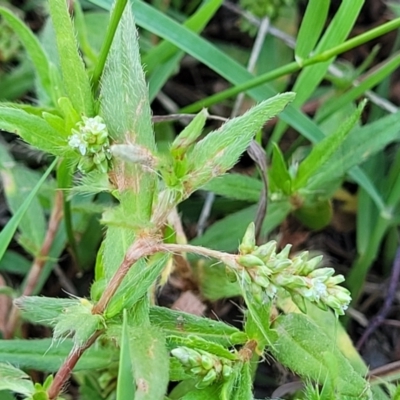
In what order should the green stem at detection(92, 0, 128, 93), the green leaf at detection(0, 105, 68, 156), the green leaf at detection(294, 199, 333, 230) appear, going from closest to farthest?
the green leaf at detection(0, 105, 68, 156) → the green stem at detection(92, 0, 128, 93) → the green leaf at detection(294, 199, 333, 230)

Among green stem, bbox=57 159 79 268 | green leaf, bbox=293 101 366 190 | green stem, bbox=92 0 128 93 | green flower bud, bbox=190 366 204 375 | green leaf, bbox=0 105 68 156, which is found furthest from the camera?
green stem, bbox=57 159 79 268

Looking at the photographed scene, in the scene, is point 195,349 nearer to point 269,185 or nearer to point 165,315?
point 165,315

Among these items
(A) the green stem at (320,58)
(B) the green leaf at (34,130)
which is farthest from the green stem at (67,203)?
(A) the green stem at (320,58)

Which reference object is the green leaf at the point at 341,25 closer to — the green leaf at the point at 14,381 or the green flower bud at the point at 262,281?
the green flower bud at the point at 262,281

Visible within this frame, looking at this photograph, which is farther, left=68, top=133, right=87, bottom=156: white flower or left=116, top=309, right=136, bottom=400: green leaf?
left=68, top=133, right=87, bottom=156: white flower

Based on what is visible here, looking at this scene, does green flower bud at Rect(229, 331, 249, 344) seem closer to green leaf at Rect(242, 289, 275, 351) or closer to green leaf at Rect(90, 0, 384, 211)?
green leaf at Rect(242, 289, 275, 351)

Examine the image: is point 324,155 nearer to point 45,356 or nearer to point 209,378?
point 209,378

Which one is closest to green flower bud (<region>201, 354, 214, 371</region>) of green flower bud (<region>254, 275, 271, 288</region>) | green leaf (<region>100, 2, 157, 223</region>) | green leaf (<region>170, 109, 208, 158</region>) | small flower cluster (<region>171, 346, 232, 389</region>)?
small flower cluster (<region>171, 346, 232, 389</region>)

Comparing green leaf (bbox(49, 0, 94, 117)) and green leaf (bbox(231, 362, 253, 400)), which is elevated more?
green leaf (bbox(49, 0, 94, 117))
